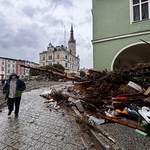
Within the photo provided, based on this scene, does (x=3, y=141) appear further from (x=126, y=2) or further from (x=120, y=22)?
(x=126, y=2)

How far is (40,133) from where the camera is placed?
4328mm

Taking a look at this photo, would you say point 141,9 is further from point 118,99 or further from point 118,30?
point 118,99

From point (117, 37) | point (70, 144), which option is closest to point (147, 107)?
point (70, 144)

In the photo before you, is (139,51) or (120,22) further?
(139,51)

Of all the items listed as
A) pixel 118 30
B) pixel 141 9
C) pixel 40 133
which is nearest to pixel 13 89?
pixel 40 133

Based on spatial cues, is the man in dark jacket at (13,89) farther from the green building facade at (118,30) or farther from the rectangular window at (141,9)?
the rectangular window at (141,9)

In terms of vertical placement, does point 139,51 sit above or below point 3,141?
above

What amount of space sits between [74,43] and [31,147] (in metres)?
104

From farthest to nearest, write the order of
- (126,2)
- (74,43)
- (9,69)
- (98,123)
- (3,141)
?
(74,43) < (9,69) < (126,2) < (98,123) < (3,141)

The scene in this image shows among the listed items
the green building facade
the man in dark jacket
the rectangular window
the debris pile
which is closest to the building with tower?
the green building facade

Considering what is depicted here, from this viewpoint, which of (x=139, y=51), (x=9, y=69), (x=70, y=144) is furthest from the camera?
(x=9, y=69)

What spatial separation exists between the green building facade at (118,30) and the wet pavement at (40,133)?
5847 millimetres

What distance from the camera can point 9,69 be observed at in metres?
76.1

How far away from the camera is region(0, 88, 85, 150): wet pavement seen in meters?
3.60
